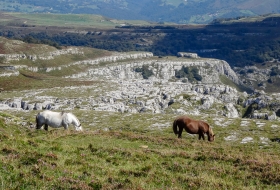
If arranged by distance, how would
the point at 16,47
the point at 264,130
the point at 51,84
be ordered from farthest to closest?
the point at 16,47 < the point at 51,84 < the point at 264,130

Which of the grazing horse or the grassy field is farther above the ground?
the grassy field

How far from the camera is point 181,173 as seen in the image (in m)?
14.4

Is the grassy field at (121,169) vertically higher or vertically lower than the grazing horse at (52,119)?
higher

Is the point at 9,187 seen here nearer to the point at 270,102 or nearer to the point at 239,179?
the point at 239,179

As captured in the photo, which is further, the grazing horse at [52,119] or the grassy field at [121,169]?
the grazing horse at [52,119]

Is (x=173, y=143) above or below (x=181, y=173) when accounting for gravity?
below

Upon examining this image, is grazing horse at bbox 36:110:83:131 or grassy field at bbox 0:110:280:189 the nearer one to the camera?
grassy field at bbox 0:110:280:189

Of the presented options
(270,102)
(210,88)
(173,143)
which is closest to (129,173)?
(173,143)

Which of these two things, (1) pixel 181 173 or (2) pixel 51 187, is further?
(1) pixel 181 173

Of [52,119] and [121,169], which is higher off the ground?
[121,169]

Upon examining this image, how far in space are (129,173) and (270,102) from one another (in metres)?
118

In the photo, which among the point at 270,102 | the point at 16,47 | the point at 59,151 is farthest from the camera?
the point at 16,47

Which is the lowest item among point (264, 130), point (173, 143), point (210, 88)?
point (210, 88)

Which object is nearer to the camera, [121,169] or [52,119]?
[121,169]
